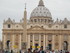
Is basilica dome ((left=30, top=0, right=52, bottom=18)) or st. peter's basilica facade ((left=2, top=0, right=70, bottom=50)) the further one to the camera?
basilica dome ((left=30, top=0, right=52, bottom=18))

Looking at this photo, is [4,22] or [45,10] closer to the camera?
[4,22]

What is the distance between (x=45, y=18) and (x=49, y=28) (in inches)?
599

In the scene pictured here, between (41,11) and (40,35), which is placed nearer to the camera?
(40,35)

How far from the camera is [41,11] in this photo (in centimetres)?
Answer: 11625

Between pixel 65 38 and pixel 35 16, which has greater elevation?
pixel 35 16

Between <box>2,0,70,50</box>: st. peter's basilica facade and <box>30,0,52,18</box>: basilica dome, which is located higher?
<box>30,0,52,18</box>: basilica dome

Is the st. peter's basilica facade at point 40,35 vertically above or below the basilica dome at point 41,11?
below

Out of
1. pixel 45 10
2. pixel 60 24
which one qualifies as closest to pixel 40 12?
pixel 45 10

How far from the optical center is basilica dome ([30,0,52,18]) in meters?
114

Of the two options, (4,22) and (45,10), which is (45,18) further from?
(4,22)

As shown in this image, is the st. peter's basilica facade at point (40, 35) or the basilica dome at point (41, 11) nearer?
the st. peter's basilica facade at point (40, 35)

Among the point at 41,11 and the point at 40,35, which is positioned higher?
the point at 41,11

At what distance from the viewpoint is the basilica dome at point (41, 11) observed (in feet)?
373

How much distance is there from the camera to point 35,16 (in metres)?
113
